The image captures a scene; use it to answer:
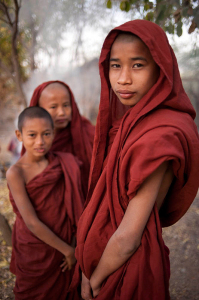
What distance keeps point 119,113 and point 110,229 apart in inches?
26.4

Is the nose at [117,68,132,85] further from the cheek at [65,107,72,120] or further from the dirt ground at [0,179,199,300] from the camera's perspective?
the dirt ground at [0,179,199,300]

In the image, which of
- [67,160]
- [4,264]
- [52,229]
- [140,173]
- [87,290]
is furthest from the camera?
[4,264]

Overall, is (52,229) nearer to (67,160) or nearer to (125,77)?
(67,160)

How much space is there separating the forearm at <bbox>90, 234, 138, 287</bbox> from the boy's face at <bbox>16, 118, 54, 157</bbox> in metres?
0.91

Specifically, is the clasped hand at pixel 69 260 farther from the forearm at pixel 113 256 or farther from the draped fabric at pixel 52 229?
the forearm at pixel 113 256

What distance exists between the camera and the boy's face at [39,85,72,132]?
2.20 meters

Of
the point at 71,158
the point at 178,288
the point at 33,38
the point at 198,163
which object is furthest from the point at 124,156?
the point at 33,38

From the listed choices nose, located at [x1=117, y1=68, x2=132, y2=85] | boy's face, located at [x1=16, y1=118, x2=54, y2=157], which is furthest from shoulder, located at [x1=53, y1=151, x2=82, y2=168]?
nose, located at [x1=117, y1=68, x2=132, y2=85]

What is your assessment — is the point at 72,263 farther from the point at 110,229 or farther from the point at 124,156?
the point at 124,156

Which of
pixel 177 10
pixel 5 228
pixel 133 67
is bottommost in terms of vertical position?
pixel 5 228

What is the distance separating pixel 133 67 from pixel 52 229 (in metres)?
1.30

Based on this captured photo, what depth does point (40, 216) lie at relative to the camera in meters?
1.77

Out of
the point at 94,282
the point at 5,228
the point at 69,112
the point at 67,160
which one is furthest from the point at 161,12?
the point at 5,228

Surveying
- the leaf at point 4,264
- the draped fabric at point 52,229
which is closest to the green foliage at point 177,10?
the draped fabric at point 52,229
